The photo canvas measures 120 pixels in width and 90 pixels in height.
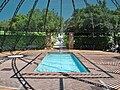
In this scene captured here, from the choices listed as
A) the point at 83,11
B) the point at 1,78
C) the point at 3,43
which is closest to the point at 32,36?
the point at 3,43

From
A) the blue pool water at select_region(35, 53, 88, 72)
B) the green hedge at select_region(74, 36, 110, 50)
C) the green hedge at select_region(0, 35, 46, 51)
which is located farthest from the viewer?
the green hedge at select_region(74, 36, 110, 50)

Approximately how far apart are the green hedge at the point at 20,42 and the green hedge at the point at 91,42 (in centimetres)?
386

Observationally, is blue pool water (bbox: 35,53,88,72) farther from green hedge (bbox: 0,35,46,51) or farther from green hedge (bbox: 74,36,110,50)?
green hedge (bbox: 74,36,110,50)

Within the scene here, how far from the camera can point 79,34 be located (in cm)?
2567

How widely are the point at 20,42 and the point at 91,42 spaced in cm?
779

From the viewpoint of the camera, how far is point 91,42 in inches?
950

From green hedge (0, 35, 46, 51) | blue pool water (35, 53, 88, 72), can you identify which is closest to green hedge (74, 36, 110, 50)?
green hedge (0, 35, 46, 51)

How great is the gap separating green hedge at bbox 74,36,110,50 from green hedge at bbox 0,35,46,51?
3860 mm

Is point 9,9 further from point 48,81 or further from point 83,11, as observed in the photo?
point 48,81

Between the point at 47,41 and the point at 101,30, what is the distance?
6376mm

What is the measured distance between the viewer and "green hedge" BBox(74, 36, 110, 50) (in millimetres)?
23531

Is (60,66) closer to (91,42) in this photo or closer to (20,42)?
(20,42)

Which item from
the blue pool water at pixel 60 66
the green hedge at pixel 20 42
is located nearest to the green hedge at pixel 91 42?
the green hedge at pixel 20 42

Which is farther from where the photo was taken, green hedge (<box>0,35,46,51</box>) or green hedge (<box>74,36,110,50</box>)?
green hedge (<box>74,36,110,50</box>)
